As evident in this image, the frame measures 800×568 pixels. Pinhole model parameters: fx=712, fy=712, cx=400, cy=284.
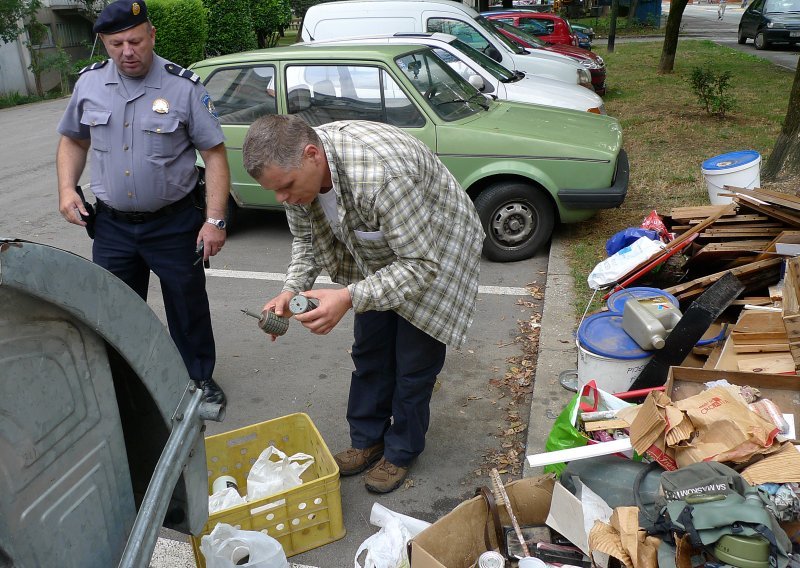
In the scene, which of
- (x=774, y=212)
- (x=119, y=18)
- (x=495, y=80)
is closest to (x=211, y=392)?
(x=119, y=18)

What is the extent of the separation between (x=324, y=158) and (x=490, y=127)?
3.71m

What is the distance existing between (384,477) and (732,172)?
3.84 m

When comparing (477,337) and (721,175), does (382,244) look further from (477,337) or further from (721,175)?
(721,175)

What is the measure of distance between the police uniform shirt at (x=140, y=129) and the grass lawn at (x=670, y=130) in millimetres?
2807

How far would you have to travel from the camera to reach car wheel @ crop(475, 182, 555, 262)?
19.3 feet

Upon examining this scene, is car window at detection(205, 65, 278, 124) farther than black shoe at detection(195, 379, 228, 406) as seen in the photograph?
Yes

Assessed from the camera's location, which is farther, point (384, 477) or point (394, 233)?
point (384, 477)

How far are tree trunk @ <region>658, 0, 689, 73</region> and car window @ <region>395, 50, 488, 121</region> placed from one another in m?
10.6

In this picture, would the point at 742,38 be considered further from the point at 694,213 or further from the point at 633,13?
the point at 694,213

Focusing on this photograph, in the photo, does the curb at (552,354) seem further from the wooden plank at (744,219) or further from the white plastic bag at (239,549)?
the white plastic bag at (239,549)

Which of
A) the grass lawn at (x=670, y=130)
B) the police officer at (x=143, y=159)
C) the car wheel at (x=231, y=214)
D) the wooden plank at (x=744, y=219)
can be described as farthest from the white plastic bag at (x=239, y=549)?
the car wheel at (x=231, y=214)

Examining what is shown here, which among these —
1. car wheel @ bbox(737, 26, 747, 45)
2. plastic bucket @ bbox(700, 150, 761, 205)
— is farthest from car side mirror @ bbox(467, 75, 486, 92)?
car wheel @ bbox(737, 26, 747, 45)

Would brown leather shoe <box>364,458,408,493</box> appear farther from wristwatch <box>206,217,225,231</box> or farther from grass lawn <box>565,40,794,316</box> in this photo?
grass lawn <box>565,40,794,316</box>

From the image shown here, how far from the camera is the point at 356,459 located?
3.38m
